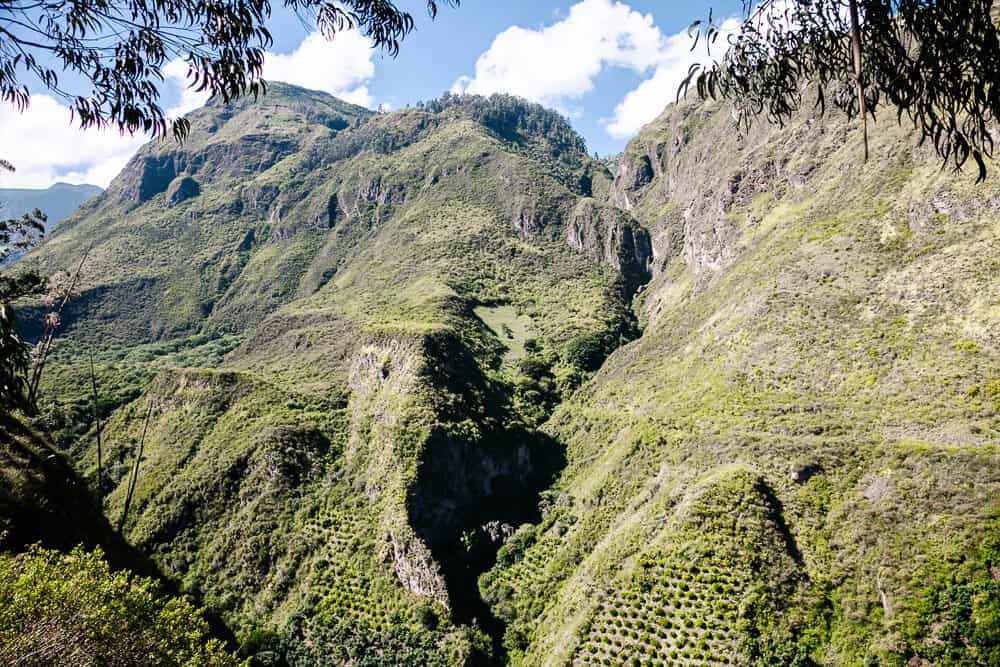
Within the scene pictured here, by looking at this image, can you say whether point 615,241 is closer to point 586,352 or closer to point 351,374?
point 586,352

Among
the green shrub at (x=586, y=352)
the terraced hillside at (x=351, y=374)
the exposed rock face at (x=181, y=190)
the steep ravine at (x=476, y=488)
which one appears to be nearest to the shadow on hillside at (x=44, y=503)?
the terraced hillside at (x=351, y=374)

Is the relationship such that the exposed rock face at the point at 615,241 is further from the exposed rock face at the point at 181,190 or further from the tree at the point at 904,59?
the exposed rock face at the point at 181,190

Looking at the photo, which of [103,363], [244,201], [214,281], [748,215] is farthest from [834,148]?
[244,201]

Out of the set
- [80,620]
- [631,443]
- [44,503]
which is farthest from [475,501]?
[80,620]

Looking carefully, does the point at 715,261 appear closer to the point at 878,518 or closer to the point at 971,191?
the point at 971,191

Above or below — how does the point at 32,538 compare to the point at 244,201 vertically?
below
